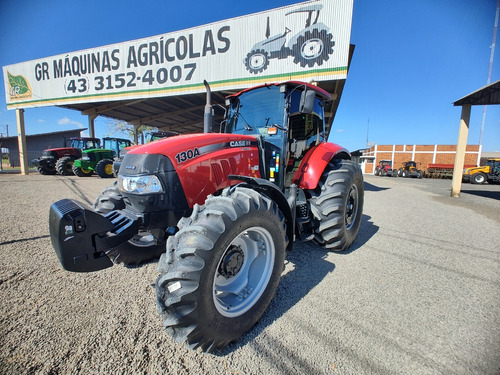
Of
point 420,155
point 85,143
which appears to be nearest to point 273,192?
point 85,143

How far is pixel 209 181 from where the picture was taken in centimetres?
211

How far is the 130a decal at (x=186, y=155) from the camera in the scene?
1892mm

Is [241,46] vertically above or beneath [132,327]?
above

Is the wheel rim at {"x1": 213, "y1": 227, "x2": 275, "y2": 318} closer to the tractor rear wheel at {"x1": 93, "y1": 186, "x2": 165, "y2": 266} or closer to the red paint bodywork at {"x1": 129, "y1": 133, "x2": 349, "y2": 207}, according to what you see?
the red paint bodywork at {"x1": 129, "y1": 133, "x2": 349, "y2": 207}

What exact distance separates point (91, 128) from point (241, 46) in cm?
1274

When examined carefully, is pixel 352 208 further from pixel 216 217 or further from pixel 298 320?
pixel 216 217

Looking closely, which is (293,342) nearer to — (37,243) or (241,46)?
(37,243)

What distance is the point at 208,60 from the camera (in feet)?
28.2

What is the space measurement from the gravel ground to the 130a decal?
1297 millimetres

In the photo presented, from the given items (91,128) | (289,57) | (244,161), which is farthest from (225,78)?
(91,128)

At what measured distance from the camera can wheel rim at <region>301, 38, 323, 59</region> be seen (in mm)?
6854

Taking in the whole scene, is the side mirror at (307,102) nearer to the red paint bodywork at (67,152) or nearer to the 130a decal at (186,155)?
the 130a decal at (186,155)

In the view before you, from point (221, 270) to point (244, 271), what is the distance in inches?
11.0

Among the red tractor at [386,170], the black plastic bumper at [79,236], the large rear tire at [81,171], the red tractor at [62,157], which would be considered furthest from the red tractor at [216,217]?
the red tractor at [386,170]
